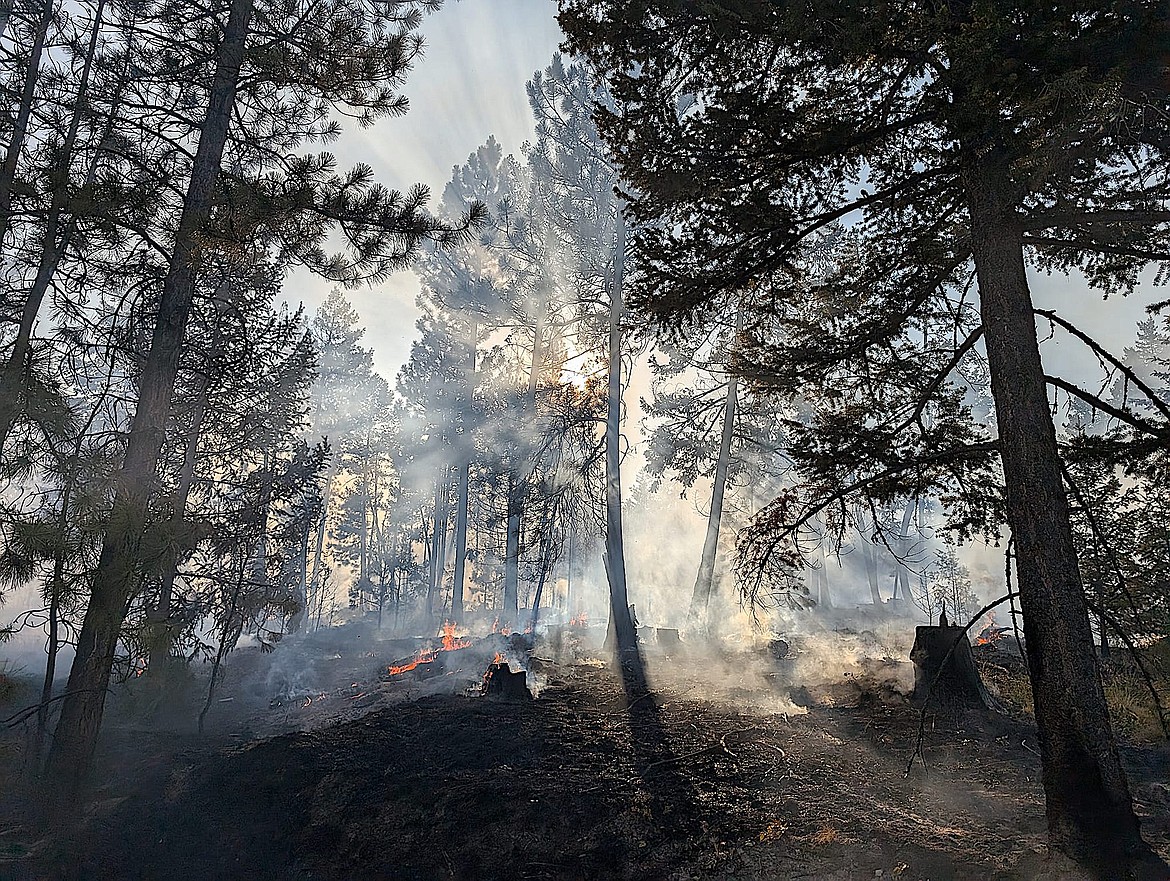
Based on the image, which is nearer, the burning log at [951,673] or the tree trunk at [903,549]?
the burning log at [951,673]

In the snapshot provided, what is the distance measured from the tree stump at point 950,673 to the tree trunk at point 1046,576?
14.8ft

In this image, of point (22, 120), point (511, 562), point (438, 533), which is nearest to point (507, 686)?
point (22, 120)

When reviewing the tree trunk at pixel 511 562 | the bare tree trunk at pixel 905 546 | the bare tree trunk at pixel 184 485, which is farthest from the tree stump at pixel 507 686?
the bare tree trunk at pixel 905 546

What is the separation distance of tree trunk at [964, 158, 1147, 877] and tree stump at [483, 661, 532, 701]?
8527 millimetres

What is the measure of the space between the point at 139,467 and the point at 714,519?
1496 cm

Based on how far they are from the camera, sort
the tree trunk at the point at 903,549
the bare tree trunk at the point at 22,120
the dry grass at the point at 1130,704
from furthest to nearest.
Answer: the tree trunk at the point at 903,549 → the dry grass at the point at 1130,704 → the bare tree trunk at the point at 22,120

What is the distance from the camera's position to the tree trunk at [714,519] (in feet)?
59.6

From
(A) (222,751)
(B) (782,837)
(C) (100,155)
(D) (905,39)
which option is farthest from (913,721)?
(C) (100,155)

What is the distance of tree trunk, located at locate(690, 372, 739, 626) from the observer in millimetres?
18156

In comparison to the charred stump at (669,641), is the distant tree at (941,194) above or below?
above

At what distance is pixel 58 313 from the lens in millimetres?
8242

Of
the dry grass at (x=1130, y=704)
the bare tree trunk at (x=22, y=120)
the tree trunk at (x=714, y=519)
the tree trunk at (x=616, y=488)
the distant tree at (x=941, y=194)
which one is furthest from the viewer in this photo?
the tree trunk at (x=714, y=519)

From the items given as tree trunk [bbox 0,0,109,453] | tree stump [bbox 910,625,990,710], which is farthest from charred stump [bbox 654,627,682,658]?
tree trunk [bbox 0,0,109,453]

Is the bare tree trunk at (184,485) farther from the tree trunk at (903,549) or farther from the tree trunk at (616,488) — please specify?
the tree trunk at (903,549)
